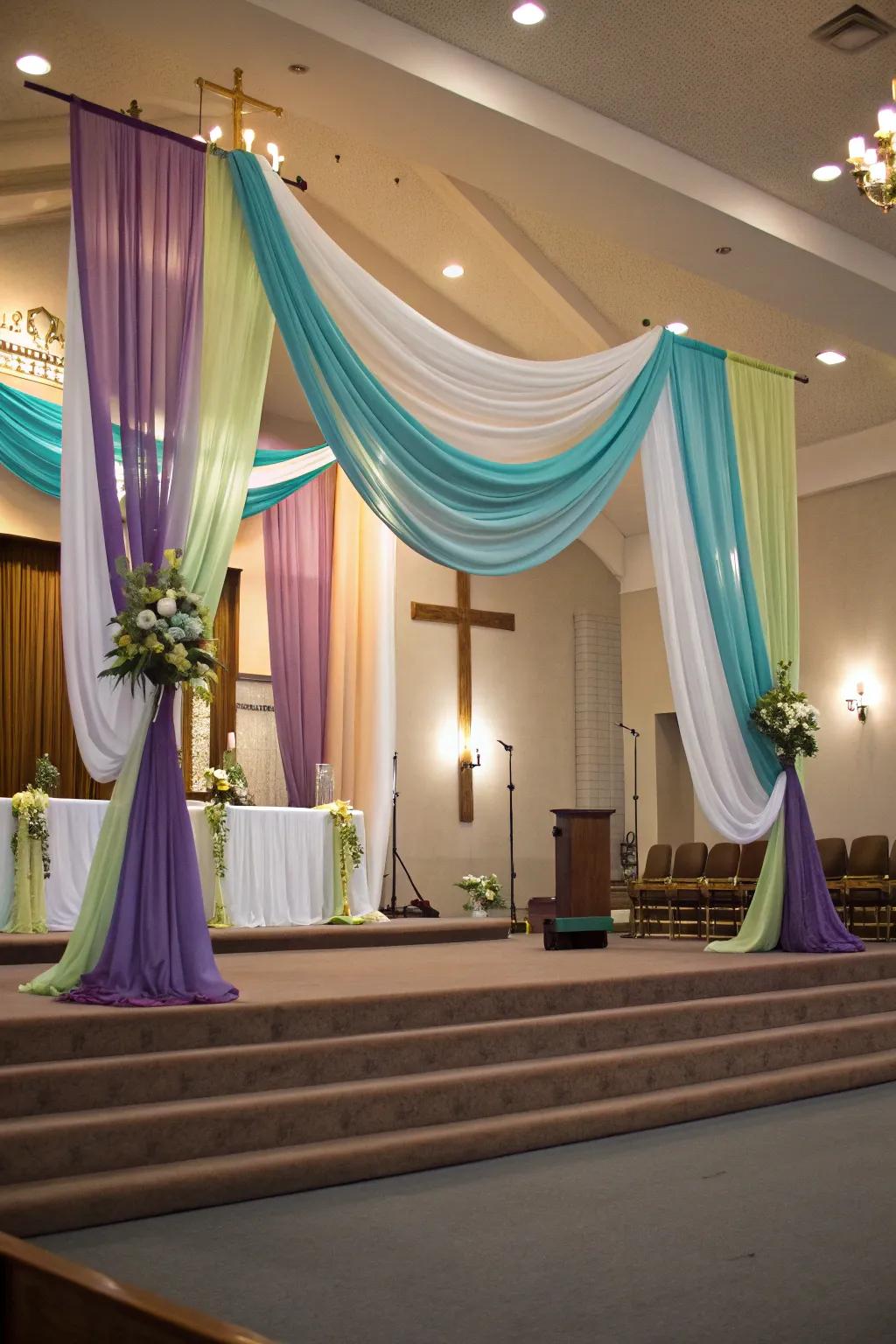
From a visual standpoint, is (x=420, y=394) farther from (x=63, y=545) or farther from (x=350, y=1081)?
(x=350, y=1081)

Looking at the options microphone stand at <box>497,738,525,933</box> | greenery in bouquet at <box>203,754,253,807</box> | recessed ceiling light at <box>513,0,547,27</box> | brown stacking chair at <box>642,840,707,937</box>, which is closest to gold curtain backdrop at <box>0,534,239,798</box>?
greenery in bouquet at <box>203,754,253,807</box>

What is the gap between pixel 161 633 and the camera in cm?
550

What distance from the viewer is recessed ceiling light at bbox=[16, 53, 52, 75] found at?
28.6 feet

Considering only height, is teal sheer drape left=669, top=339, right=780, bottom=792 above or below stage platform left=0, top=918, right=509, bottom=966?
above

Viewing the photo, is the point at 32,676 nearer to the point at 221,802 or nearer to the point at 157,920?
the point at 221,802

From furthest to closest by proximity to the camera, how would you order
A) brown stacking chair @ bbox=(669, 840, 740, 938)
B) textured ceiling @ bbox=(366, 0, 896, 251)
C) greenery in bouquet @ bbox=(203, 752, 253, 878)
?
brown stacking chair @ bbox=(669, 840, 740, 938) < greenery in bouquet @ bbox=(203, 752, 253, 878) < textured ceiling @ bbox=(366, 0, 896, 251)

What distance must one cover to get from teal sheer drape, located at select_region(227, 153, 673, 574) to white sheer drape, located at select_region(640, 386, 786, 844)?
1084 mm

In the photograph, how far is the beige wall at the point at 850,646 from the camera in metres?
12.1

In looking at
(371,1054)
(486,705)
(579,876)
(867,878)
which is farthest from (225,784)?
(867,878)

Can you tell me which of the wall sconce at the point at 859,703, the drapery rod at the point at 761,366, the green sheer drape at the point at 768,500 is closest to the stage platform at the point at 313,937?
the green sheer drape at the point at 768,500

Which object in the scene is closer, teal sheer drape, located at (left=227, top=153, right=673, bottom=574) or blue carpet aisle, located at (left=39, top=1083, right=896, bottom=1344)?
blue carpet aisle, located at (left=39, top=1083, right=896, bottom=1344)

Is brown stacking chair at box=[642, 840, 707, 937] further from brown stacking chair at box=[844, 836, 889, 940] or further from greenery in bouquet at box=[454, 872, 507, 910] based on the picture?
greenery in bouquet at box=[454, 872, 507, 910]

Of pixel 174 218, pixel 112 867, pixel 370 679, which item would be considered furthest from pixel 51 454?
pixel 112 867

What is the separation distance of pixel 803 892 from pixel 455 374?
13.3ft
